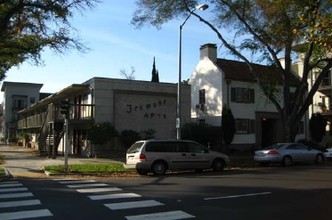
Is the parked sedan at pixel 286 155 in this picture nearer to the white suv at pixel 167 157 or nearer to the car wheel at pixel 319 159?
the car wheel at pixel 319 159

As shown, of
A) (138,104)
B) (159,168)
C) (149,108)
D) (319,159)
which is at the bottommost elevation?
(159,168)

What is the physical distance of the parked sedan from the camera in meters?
27.0

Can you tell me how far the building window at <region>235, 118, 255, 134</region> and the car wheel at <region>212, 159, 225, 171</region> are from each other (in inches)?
703

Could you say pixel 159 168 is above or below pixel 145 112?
below

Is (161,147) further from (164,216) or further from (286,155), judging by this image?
(164,216)

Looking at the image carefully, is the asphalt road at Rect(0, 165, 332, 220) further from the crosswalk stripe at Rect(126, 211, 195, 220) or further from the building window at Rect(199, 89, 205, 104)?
the building window at Rect(199, 89, 205, 104)

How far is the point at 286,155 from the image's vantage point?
2717cm

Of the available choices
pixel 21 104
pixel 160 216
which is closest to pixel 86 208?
pixel 160 216

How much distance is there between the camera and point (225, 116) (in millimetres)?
39281

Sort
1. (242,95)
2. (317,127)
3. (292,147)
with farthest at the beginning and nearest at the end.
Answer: (317,127) < (242,95) < (292,147)

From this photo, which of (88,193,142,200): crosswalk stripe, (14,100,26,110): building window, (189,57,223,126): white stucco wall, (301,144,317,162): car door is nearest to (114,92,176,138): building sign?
(189,57,223,126): white stucco wall

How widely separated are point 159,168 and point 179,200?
9442 mm

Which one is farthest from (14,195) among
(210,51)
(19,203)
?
(210,51)

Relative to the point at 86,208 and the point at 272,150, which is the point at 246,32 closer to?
the point at 272,150
